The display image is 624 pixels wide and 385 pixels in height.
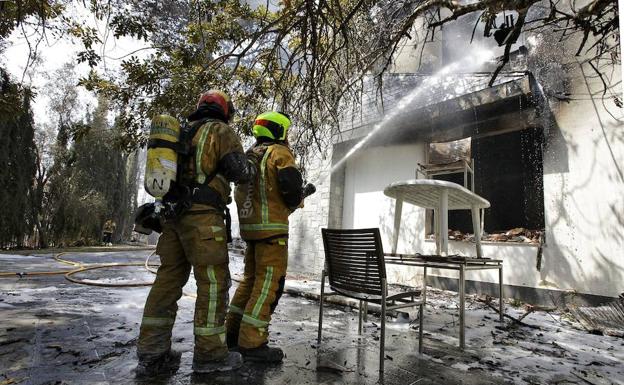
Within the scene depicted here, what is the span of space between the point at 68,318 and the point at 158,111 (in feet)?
Result: 8.33

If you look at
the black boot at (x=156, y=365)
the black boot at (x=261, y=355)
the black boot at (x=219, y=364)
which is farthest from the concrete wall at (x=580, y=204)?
the black boot at (x=156, y=365)

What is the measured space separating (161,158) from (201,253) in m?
0.70

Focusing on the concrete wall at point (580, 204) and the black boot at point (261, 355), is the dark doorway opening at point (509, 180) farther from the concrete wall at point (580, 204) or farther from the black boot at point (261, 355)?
the black boot at point (261, 355)

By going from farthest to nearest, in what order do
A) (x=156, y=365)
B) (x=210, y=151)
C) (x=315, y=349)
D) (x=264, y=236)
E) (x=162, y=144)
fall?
(x=315, y=349) < (x=264, y=236) < (x=210, y=151) < (x=162, y=144) < (x=156, y=365)

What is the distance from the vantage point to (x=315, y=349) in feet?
9.77

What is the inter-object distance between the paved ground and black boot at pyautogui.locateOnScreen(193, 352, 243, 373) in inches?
2.5

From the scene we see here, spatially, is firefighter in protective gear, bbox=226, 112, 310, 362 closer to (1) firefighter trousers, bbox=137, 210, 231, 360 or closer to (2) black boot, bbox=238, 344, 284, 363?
(2) black boot, bbox=238, 344, 284, 363

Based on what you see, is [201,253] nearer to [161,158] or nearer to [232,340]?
[161,158]

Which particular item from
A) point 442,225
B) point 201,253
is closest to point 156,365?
point 201,253

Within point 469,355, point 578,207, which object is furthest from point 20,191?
point 578,207

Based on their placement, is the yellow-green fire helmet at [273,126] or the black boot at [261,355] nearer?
the black boot at [261,355]

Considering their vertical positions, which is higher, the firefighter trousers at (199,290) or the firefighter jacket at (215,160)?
the firefighter jacket at (215,160)

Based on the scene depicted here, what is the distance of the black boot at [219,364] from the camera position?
7.71 feet

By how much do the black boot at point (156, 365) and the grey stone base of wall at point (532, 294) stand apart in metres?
5.64
